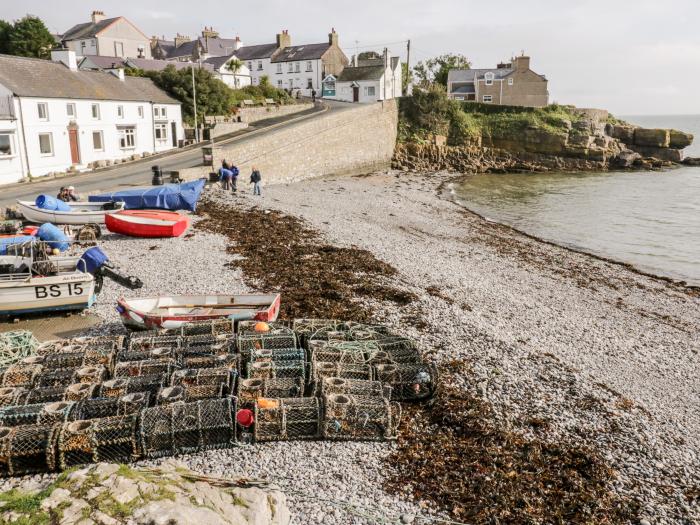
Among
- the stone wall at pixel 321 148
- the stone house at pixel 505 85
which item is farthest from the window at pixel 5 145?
the stone house at pixel 505 85

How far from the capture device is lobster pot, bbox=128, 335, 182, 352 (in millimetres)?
9445

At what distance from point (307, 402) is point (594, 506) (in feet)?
13.0

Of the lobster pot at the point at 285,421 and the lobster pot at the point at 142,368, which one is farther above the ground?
the lobster pot at the point at 142,368

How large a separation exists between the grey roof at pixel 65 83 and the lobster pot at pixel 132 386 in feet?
83.0

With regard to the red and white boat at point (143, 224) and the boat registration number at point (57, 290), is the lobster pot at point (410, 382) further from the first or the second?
the red and white boat at point (143, 224)

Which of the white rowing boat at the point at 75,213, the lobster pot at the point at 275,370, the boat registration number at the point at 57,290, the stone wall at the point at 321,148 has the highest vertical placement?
the stone wall at the point at 321,148

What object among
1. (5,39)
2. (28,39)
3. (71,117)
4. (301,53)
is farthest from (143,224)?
(301,53)

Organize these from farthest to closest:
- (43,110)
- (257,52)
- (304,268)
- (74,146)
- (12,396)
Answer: (257,52), (74,146), (43,110), (304,268), (12,396)

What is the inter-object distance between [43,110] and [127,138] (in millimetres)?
6248

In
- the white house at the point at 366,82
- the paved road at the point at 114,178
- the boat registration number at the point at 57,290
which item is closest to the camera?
the boat registration number at the point at 57,290

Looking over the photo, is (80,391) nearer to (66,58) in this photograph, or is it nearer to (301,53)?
(66,58)

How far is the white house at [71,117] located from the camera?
27.4 m

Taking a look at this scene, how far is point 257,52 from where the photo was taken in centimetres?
7375

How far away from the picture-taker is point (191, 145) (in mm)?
39688
